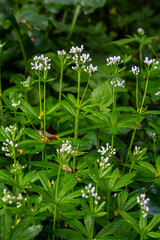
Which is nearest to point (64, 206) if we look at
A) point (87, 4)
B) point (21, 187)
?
point (21, 187)

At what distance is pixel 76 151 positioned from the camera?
1682 mm

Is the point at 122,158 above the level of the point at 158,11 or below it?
below

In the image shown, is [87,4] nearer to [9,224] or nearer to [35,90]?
[35,90]

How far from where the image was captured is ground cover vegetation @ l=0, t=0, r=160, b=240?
1291mm

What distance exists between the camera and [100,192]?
59.8 inches

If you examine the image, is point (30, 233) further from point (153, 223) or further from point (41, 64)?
point (41, 64)

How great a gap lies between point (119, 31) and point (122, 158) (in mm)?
3744

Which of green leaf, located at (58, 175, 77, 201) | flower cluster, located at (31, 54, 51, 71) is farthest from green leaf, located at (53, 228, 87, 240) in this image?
flower cluster, located at (31, 54, 51, 71)

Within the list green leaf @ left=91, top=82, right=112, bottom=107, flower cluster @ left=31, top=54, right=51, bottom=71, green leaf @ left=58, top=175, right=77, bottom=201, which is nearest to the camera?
green leaf @ left=58, top=175, right=77, bottom=201

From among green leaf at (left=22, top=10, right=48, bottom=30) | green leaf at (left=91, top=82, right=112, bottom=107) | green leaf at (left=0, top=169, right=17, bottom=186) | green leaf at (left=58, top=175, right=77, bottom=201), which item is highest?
green leaf at (left=22, top=10, right=48, bottom=30)

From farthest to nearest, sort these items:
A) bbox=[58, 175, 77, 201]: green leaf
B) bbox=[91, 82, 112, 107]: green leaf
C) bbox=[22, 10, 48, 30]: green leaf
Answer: bbox=[22, 10, 48, 30]: green leaf < bbox=[91, 82, 112, 107]: green leaf < bbox=[58, 175, 77, 201]: green leaf

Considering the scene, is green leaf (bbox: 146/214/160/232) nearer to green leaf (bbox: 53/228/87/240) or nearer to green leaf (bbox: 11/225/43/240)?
green leaf (bbox: 53/228/87/240)

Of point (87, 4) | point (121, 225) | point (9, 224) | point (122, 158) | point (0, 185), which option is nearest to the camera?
point (9, 224)

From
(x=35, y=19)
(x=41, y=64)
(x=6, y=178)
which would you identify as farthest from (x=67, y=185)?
(x=35, y=19)
